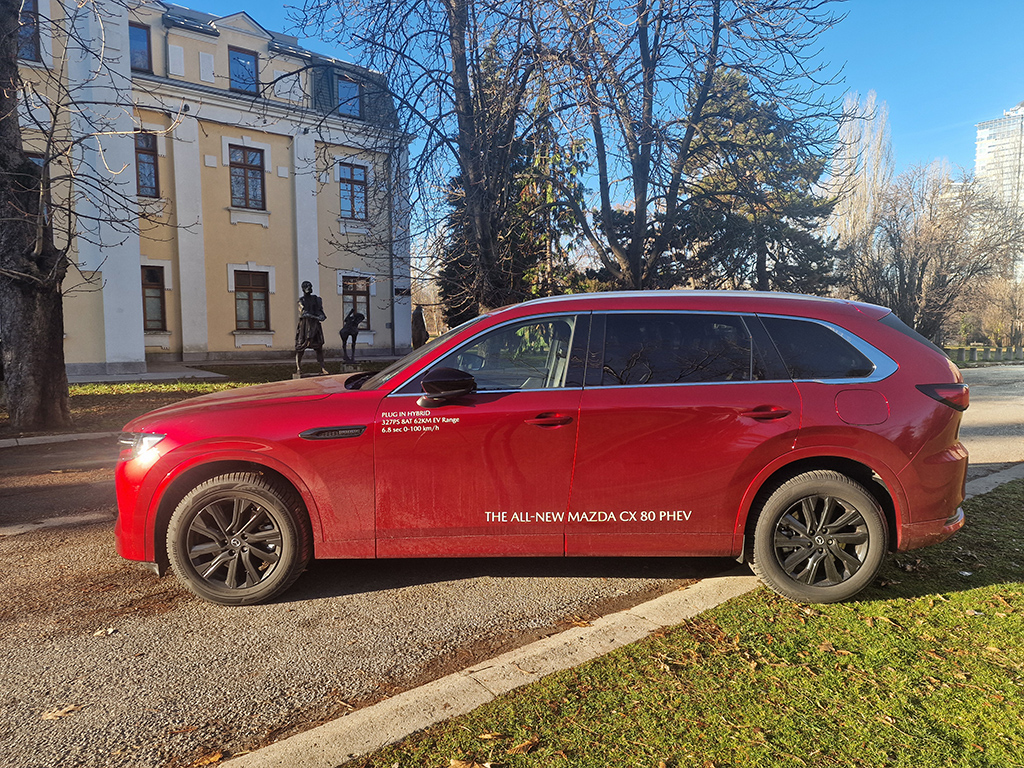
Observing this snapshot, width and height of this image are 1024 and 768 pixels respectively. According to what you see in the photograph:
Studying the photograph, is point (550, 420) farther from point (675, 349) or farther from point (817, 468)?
point (817, 468)

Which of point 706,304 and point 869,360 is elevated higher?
point 706,304

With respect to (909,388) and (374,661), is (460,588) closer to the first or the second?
(374,661)

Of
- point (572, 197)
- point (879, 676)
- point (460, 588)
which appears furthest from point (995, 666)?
point (572, 197)

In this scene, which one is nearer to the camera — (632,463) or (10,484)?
(632,463)

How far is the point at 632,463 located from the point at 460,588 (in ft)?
4.47

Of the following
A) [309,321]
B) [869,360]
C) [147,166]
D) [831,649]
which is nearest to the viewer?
[831,649]

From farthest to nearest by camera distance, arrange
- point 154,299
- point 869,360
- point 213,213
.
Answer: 1. point 213,213
2. point 154,299
3. point 869,360

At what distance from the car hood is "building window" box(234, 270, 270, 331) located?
74.0 ft

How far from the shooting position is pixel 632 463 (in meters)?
3.81

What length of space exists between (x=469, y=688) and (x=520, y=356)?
1.88 m

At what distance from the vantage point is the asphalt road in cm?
271

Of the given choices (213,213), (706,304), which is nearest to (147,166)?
(213,213)

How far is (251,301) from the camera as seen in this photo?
25.4m

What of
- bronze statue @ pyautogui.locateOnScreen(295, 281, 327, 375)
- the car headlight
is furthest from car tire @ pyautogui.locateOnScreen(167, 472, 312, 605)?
bronze statue @ pyautogui.locateOnScreen(295, 281, 327, 375)
